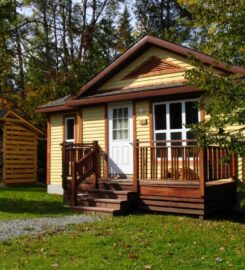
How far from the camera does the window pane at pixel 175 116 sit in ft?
44.3

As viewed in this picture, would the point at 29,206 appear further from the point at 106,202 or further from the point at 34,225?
the point at 34,225

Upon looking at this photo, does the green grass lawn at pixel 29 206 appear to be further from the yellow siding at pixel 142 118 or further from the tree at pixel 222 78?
the tree at pixel 222 78

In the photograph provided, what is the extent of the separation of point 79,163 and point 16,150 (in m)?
10.3

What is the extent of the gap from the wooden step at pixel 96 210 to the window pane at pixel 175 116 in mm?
3481

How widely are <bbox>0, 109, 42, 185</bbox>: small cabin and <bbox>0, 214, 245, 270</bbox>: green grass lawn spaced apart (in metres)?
13.2

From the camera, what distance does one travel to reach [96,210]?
12.2m

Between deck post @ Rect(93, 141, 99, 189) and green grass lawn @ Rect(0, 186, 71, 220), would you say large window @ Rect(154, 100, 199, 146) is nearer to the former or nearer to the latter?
deck post @ Rect(93, 141, 99, 189)

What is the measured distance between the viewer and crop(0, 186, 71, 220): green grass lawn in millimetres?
11887

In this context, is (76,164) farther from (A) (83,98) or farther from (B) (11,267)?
(B) (11,267)

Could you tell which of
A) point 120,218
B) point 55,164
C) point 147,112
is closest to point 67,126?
point 55,164

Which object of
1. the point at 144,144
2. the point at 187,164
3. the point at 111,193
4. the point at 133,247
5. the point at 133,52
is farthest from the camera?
the point at 133,52

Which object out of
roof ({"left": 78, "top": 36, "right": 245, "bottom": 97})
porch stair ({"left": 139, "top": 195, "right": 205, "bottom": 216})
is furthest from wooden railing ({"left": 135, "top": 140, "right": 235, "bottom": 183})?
roof ({"left": 78, "top": 36, "right": 245, "bottom": 97})

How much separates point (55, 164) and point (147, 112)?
5.83 m

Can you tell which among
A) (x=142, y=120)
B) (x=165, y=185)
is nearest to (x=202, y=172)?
(x=165, y=185)
